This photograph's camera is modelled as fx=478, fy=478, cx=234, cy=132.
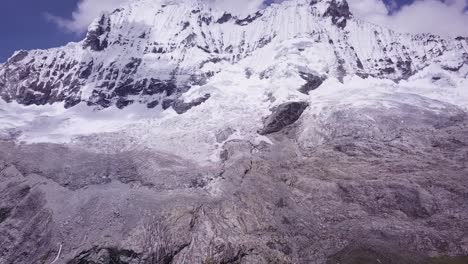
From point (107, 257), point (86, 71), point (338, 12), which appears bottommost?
point (107, 257)

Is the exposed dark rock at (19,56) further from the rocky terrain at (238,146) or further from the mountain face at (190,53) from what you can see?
the rocky terrain at (238,146)

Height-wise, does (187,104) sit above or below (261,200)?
below

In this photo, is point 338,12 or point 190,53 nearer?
point 190,53

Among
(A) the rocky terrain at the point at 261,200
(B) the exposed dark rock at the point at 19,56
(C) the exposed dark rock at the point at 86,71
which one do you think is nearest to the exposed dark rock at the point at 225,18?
(C) the exposed dark rock at the point at 86,71

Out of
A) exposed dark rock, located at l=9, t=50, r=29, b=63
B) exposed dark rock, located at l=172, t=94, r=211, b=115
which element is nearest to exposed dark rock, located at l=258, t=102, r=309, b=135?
exposed dark rock, located at l=172, t=94, r=211, b=115

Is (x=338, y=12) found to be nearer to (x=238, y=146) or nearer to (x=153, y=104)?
(x=153, y=104)

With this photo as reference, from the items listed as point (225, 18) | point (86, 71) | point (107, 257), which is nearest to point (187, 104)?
point (86, 71)

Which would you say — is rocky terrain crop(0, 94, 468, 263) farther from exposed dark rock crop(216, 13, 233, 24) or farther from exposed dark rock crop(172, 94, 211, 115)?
exposed dark rock crop(216, 13, 233, 24)
